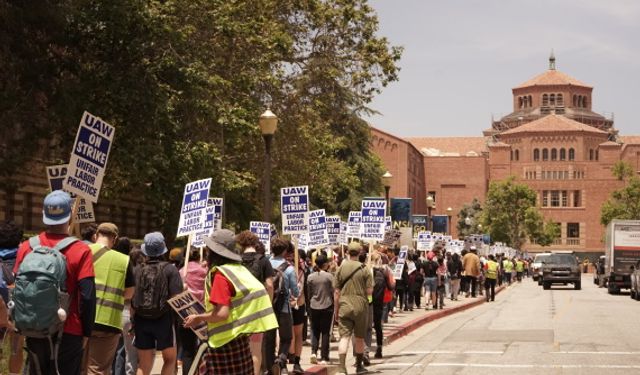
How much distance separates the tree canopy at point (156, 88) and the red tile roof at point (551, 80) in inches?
5607

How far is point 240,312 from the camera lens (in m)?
8.55

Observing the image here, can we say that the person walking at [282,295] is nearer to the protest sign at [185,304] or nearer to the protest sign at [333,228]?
the protest sign at [185,304]

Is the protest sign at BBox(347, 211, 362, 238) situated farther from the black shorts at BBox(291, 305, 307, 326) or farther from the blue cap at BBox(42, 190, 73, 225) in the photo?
the blue cap at BBox(42, 190, 73, 225)

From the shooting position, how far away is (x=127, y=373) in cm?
1230

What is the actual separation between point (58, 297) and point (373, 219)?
52.2 feet

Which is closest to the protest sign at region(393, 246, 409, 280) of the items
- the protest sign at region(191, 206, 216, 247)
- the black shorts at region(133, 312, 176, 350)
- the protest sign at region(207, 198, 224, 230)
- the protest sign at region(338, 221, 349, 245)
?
the protest sign at region(338, 221, 349, 245)

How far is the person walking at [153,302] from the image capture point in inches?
426

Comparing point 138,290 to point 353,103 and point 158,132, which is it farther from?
point 353,103

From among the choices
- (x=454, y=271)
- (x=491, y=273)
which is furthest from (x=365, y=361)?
(x=491, y=273)

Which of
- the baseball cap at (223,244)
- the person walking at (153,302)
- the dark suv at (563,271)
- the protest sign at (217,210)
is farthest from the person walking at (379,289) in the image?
the dark suv at (563,271)

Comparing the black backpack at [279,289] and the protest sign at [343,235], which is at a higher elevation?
the protest sign at [343,235]

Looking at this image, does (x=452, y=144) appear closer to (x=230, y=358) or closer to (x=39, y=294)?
(x=230, y=358)

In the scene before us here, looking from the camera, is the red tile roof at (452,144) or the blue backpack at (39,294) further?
the red tile roof at (452,144)

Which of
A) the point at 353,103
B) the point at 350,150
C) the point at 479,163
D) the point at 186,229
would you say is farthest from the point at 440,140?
the point at 186,229
